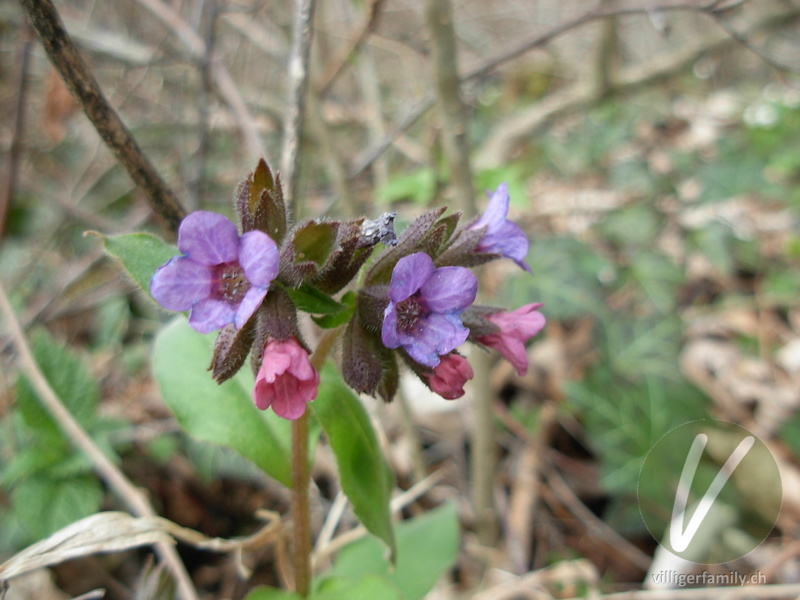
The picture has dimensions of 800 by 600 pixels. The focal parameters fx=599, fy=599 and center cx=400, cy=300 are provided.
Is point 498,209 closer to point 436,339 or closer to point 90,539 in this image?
point 436,339

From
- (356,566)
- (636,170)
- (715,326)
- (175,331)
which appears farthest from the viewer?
(636,170)

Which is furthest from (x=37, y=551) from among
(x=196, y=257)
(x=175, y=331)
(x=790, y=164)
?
(x=790, y=164)

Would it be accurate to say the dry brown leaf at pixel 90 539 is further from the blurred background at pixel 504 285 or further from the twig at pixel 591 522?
the twig at pixel 591 522

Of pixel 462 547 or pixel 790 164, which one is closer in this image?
pixel 462 547

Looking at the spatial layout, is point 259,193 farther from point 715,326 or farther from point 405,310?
point 715,326

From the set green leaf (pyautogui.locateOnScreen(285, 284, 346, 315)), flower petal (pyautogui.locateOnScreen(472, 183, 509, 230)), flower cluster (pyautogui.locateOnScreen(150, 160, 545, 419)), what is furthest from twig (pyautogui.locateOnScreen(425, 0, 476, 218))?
green leaf (pyautogui.locateOnScreen(285, 284, 346, 315))

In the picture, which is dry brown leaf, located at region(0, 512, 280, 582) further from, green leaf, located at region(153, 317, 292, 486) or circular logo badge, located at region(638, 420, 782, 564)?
circular logo badge, located at region(638, 420, 782, 564)
